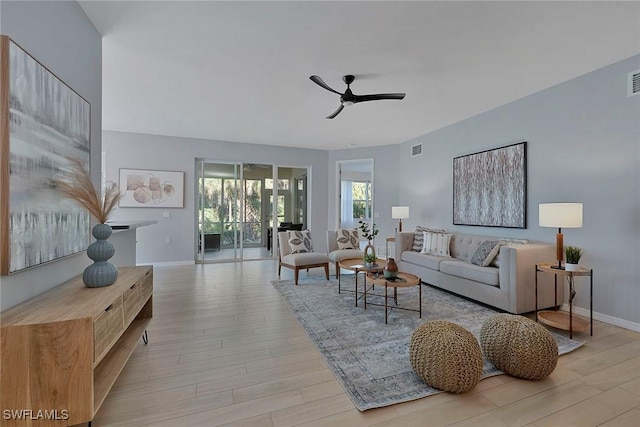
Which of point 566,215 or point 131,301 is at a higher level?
point 566,215

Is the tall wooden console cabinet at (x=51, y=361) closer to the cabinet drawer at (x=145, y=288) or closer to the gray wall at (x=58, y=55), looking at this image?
the gray wall at (x=58, y=55)

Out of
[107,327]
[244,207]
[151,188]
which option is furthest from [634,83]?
[151,188]

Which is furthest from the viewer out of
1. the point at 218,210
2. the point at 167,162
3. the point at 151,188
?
the point at 218,210

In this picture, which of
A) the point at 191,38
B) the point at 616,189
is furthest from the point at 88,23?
the point at 616,189

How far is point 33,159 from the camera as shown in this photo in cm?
150

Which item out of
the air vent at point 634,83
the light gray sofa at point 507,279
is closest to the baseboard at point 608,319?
the light gray sofa at point 507,279

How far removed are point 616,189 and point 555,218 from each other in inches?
31.4

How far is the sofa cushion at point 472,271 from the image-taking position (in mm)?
3230

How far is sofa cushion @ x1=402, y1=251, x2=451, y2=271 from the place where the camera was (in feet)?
13.4

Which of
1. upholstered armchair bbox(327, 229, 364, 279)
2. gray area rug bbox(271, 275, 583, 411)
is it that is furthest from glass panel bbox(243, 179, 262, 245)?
gray area rug bbox(271, 275, 583, 411)

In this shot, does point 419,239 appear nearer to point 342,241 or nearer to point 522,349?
point 342,241

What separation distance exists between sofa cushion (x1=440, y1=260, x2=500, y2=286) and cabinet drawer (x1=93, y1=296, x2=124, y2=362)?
3.61 metres

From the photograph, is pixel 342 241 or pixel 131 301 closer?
pixel 131 301

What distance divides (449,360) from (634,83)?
3377 mm
